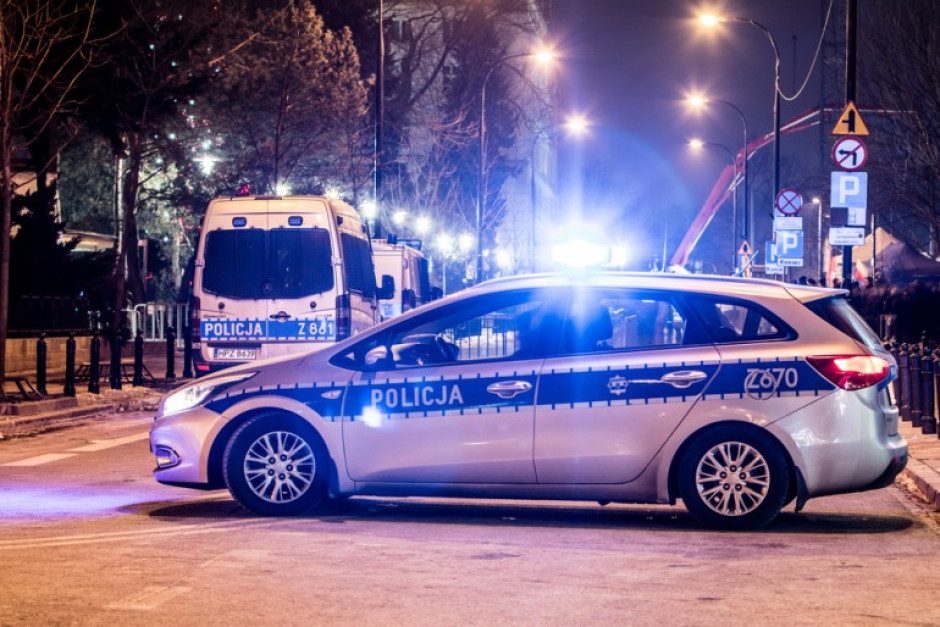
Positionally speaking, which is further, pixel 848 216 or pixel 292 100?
pixel 292 100

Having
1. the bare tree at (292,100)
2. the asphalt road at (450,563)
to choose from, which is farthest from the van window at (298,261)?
the bare tree at (292,100)

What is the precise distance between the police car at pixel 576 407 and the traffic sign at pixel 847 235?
Result: 11306 millimetres

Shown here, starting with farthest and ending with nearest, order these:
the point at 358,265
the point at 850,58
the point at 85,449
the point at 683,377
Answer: the point at 850,58 < the point at 358,265 < the point at 85,449 < the point at 683,377

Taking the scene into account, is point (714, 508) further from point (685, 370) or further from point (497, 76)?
point (497, 76)

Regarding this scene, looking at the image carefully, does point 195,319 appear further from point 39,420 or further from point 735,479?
point 735,479

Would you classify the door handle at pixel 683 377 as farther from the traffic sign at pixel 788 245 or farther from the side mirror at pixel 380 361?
the traffic sign at pixel 788 245

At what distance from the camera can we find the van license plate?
19078mm

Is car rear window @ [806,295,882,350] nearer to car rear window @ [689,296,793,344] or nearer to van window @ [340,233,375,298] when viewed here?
car rear window @ [689,296,793,344]

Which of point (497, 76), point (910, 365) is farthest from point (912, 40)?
point (497, 76)

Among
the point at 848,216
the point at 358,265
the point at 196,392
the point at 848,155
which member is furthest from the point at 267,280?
the point at 196,392

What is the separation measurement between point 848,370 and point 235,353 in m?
11.4

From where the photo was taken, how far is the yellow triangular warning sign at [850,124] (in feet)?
65.5

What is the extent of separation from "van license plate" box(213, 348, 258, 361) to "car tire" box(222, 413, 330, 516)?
9.47 meters

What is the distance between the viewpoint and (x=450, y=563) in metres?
7.87
